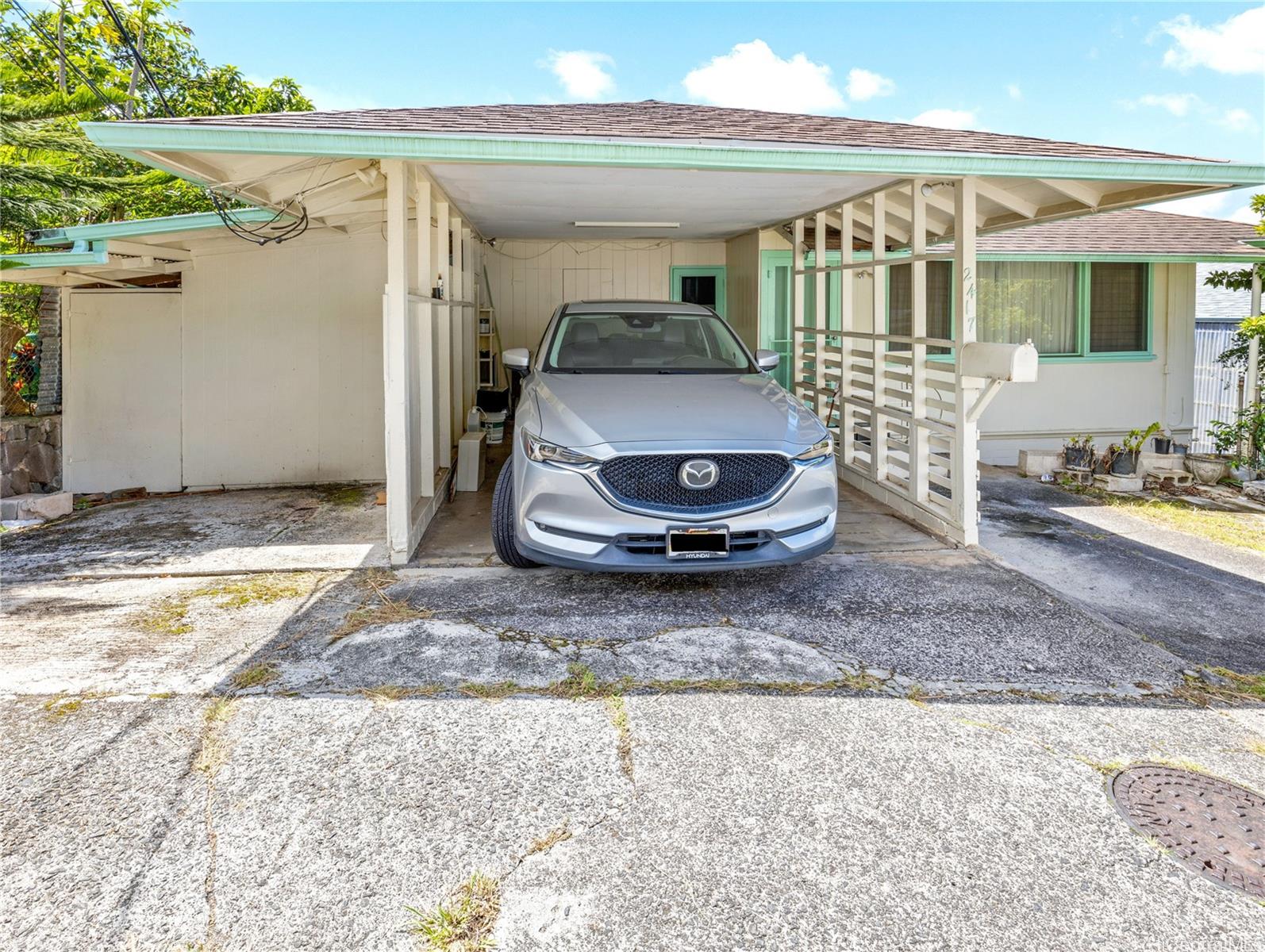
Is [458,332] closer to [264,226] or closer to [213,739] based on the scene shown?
[264,226]

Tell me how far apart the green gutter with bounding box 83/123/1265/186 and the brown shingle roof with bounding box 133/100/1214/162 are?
0.07 meters

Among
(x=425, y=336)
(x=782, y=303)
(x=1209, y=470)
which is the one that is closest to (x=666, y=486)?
(x=425, y=336)

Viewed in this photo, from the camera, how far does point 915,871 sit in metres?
2.43

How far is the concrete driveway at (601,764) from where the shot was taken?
2.26 m

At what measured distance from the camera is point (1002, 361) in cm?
516

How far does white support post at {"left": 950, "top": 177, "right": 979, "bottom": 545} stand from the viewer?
18.8ft

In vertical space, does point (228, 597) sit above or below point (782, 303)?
below

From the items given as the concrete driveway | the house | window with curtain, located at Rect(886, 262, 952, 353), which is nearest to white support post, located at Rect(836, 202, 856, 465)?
the house

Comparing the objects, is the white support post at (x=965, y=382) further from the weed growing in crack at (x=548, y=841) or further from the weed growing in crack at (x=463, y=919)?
the weed growing in crack at (x=463, y=919)

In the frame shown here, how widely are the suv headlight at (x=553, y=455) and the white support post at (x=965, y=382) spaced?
2.72 m

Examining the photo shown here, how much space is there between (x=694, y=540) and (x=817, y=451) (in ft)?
2.90

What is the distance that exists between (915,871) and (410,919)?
133 cm

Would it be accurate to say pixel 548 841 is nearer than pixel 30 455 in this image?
Yes

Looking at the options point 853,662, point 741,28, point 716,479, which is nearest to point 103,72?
point 741,28
